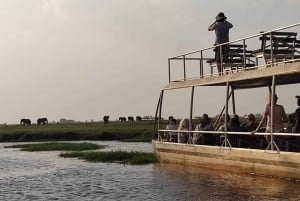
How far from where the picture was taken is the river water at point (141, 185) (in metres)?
16.2

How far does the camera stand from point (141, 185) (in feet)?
64.9

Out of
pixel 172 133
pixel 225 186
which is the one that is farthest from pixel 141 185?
pixel 172 133

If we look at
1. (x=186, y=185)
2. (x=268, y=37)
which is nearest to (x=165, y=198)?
(x=186, y=185)

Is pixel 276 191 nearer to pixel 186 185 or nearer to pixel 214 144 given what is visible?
pixel 186 185

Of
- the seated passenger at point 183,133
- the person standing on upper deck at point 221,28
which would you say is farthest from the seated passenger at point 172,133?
the person standing on upper deck at point 221,28

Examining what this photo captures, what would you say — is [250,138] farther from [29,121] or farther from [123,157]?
[29,121]

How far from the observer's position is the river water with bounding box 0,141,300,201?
638 inches

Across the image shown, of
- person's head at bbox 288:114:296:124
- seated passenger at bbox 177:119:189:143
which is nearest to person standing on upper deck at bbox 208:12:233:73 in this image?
seated passenger at bbox 177:119:189:143

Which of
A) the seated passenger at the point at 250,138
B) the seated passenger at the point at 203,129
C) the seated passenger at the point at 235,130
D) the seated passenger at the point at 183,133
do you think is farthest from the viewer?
the seated passenger at the point at 183,133

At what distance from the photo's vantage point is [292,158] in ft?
53.6

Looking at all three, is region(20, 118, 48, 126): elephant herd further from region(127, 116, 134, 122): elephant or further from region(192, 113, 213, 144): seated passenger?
region(192, 113, 213, 144): seated passenger

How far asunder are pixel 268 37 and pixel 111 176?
8521mm

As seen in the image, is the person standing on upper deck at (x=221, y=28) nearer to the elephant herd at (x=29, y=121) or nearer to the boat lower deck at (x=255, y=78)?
the boat lower deck at (x=255, y=78)

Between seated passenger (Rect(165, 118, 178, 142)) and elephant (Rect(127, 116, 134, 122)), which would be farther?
elephant (Rect(127, 116, 134, 122))
